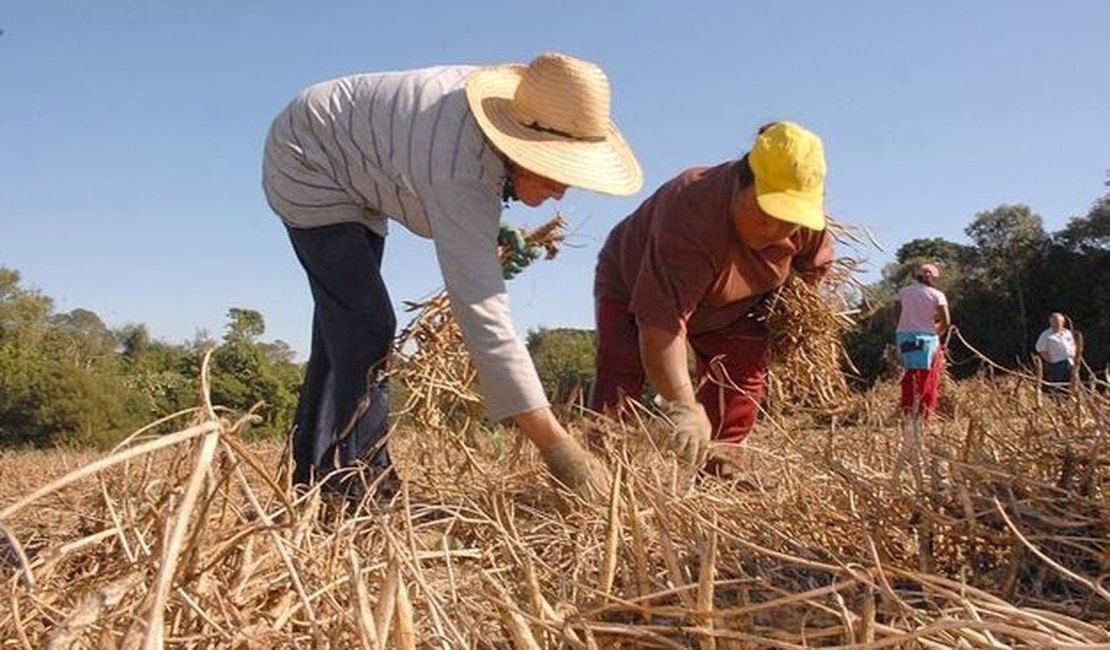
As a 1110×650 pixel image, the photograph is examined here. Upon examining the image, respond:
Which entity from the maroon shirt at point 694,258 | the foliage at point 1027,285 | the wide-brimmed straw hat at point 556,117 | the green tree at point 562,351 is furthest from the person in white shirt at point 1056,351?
the foliage at point 1027,285

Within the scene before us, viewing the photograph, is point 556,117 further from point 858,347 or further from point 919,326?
point 858,347

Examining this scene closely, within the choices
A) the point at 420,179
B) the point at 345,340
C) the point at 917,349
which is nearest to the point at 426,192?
the point at 420,179

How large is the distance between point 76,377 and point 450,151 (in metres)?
17.0

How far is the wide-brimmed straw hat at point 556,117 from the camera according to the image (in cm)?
190

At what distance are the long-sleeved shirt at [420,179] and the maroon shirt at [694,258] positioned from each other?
520 mm

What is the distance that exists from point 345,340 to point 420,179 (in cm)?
43

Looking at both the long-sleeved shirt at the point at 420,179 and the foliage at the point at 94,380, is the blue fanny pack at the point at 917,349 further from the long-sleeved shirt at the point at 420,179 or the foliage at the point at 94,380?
the foliage at the point at 94,380

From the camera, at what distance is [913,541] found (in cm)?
122

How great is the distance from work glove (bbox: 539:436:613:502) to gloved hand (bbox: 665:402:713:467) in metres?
0.20

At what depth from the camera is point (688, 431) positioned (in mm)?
2174

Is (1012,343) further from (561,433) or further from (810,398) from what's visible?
(561,433)

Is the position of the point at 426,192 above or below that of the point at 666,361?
above

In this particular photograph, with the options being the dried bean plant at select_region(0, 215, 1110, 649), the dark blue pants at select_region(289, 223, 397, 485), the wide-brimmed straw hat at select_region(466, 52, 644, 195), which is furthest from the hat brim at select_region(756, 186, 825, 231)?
the dark blue pants at select_region(289, 223, 397, 485)

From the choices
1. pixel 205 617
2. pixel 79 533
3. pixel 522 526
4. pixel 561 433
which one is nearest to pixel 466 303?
pixel 561 433
